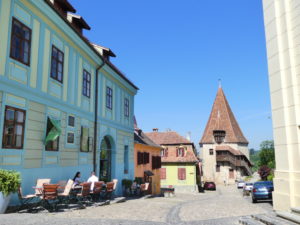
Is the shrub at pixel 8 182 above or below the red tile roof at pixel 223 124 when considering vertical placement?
below

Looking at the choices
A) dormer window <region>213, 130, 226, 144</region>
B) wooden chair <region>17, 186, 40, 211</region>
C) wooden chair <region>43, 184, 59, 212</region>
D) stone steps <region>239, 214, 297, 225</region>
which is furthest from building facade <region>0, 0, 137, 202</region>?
dormer window <region>213, 130, 226, 144</region>

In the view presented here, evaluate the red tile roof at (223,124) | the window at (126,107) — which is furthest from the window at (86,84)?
the red tile roof at (223,124)

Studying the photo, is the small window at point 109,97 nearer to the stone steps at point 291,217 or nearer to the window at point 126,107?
the window at point 126,107

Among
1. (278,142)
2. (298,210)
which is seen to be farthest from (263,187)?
(298,210)

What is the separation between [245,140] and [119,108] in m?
60.4

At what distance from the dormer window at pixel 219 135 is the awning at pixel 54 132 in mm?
63515

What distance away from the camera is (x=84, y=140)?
48.0 ft

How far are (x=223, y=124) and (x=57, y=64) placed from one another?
67.6 meters

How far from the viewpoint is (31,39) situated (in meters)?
10.7

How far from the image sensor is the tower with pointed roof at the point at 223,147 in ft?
214

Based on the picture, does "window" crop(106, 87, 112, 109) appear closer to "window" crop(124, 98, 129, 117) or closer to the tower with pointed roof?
"window" crop(124, 98, 129, 117)

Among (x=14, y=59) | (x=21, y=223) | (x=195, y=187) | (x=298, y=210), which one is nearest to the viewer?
(x=21, y=223)

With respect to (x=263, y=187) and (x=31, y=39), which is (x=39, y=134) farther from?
(x=263, y=187)

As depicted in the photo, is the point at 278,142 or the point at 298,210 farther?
the point at 278,142
